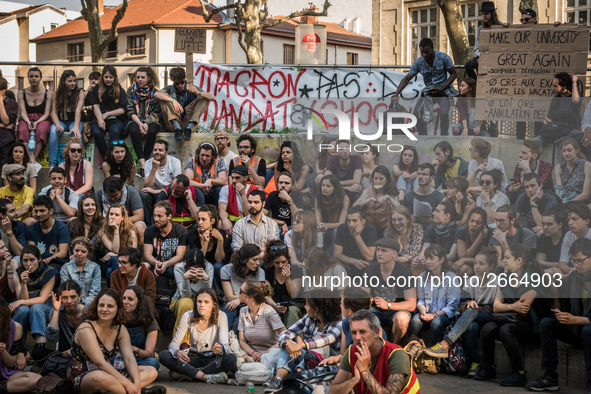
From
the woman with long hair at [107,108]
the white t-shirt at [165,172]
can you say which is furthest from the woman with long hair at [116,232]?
the woman with long hair at [107,108]

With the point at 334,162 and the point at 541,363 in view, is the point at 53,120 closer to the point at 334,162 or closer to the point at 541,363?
the point at 334,162

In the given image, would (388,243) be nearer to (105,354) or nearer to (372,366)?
(372,366)

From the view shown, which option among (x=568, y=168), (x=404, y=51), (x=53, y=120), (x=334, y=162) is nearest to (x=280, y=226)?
(x=334, y=162)

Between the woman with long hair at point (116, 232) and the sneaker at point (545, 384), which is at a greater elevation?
the woman with long hair at point (116, 232)

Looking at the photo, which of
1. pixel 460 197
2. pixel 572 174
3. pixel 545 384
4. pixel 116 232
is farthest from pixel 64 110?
pixel 545 384

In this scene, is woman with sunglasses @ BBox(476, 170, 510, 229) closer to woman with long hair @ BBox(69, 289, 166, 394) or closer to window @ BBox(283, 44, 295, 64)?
woman with long hair @ BBox(69, 289, 166, 394)

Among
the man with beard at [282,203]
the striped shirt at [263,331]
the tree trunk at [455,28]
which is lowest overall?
the striped shirt at [263,331]

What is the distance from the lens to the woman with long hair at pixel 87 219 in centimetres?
1016

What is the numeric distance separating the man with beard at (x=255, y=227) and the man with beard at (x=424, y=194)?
200cm

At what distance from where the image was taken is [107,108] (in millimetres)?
12570

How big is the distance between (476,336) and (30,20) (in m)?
52.5

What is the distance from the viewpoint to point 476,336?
8.36 metres

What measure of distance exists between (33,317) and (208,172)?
3.47 m

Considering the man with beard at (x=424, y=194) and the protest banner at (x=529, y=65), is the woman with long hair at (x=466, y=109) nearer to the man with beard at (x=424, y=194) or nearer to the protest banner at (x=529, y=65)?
the protest banner at (x=529, y=65)
